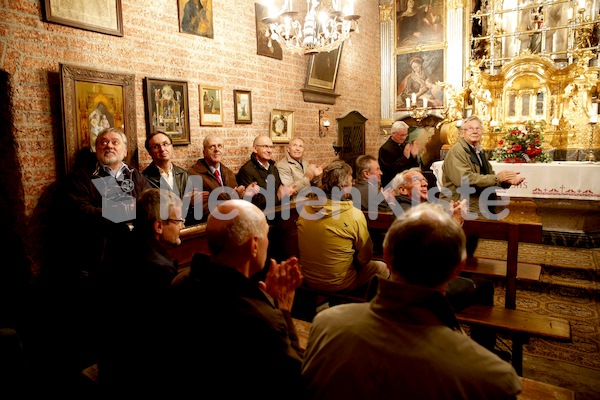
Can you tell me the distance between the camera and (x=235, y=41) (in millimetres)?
5617

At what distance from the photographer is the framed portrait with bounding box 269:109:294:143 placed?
6361mm

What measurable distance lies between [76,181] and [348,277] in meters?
2.26

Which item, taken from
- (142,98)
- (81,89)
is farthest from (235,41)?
(81,89)

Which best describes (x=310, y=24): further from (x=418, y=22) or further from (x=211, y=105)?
(x=418, y=22)

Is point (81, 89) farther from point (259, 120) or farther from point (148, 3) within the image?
point (259, 120)

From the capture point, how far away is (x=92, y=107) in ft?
12.4

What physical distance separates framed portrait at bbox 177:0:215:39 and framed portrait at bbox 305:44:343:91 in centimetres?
213

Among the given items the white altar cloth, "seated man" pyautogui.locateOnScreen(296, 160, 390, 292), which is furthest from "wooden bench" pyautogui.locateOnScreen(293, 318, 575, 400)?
the white altar cloth

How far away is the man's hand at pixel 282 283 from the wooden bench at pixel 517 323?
1354 millimetres

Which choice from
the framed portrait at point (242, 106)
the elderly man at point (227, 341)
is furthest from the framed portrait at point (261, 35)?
the elderly man at point (227, 341)

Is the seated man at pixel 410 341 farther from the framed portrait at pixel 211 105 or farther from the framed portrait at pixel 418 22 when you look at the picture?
the framed portrait at pixel 418 22

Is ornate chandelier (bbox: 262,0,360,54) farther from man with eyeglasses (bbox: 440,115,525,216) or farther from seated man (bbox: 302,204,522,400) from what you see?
seated man (bbox: 302,204,522,400)

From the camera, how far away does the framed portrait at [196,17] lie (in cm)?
482

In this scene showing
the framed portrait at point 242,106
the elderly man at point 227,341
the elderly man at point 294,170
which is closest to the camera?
the elderly man at point 227,341
